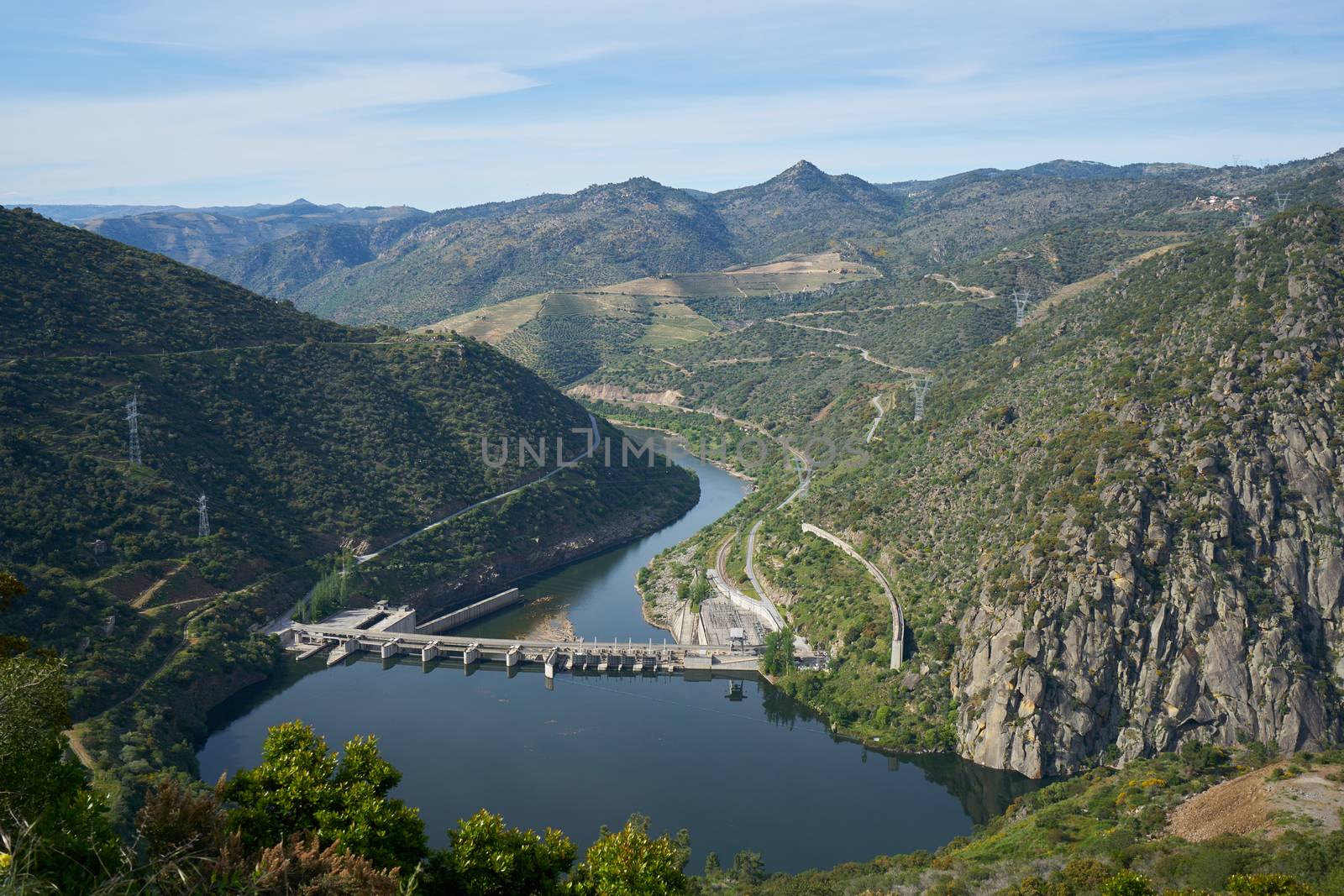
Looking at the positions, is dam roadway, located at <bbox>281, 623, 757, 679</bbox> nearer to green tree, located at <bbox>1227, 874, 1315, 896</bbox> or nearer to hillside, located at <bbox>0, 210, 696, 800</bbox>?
hillside, located at <bbox>0, 210, 696, 800</bbox>

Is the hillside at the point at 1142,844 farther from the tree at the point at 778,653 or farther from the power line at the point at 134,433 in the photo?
the power line at the point at 134,433

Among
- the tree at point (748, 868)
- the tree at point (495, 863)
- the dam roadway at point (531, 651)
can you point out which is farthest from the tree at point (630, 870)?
the dam roadway at point (531, 651)

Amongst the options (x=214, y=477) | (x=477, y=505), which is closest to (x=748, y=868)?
(x=214, y=477)

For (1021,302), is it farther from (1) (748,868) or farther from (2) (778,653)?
(1) (748,868)

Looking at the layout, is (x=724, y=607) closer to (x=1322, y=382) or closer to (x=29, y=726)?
(x=1322, y=382)

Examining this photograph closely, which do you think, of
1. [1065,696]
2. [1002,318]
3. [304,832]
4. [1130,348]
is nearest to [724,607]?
[1065,696]
